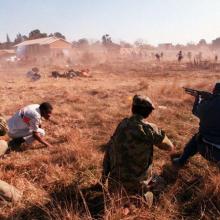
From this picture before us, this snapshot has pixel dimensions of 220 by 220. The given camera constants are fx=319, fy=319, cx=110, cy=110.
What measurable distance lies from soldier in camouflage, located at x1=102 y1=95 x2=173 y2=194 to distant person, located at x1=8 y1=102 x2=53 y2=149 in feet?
6.73

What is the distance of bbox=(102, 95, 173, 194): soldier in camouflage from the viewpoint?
335 centimetres

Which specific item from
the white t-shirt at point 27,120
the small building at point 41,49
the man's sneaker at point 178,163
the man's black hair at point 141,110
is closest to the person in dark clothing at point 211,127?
the man's sneaker at point 178,163

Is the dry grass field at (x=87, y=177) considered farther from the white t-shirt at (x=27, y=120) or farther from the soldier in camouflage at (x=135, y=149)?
the white t-shirt at (x=27, y=120)

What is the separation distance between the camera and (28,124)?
5523 millimetres

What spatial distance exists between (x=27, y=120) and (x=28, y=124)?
109 mm

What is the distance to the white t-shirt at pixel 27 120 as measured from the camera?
5.38m

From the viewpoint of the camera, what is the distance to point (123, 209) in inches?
128

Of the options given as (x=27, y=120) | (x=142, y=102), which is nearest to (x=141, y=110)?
(x=142, y=102)

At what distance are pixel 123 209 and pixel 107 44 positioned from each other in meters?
62.8

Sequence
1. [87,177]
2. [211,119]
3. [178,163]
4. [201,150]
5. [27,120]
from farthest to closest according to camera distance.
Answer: [27,120] → [178,163] → [87,177] → [201,150] → [211,119]

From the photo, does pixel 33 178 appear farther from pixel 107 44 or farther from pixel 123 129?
pixel 107 44

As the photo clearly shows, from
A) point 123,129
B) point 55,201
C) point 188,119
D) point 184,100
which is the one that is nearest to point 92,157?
point 55,201

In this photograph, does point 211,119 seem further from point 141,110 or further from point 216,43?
point 216,43

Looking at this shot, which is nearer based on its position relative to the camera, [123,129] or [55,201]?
[123,129]
